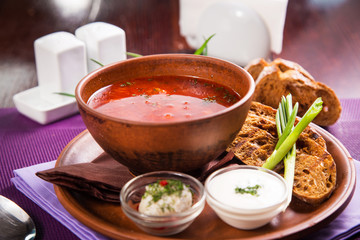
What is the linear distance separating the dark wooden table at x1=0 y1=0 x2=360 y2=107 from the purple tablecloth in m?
0.33

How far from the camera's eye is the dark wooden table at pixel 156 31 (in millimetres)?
3219

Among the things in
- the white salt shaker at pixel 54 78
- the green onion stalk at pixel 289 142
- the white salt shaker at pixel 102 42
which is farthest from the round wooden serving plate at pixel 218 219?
the white salt shaker at pixel 102 42

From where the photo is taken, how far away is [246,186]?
154 cm

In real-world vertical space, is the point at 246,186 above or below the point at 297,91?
above

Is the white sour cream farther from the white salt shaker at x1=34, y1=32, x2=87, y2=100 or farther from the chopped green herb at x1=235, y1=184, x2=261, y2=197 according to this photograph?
the white salt shaker at x1=34, y1=32, x2=87, y2=100

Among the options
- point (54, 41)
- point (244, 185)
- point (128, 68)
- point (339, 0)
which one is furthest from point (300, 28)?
point (244, 185)

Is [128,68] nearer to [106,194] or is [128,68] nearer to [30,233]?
[106,194]

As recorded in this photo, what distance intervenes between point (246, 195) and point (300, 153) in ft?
1.42

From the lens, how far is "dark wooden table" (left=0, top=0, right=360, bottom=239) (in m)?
3.22

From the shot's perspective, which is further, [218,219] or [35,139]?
[35,139]

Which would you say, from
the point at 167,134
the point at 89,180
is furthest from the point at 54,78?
the point at 167,134

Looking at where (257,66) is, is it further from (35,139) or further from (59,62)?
(35,139)

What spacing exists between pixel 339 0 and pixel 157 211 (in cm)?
370

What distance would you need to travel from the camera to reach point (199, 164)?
1.65 m
